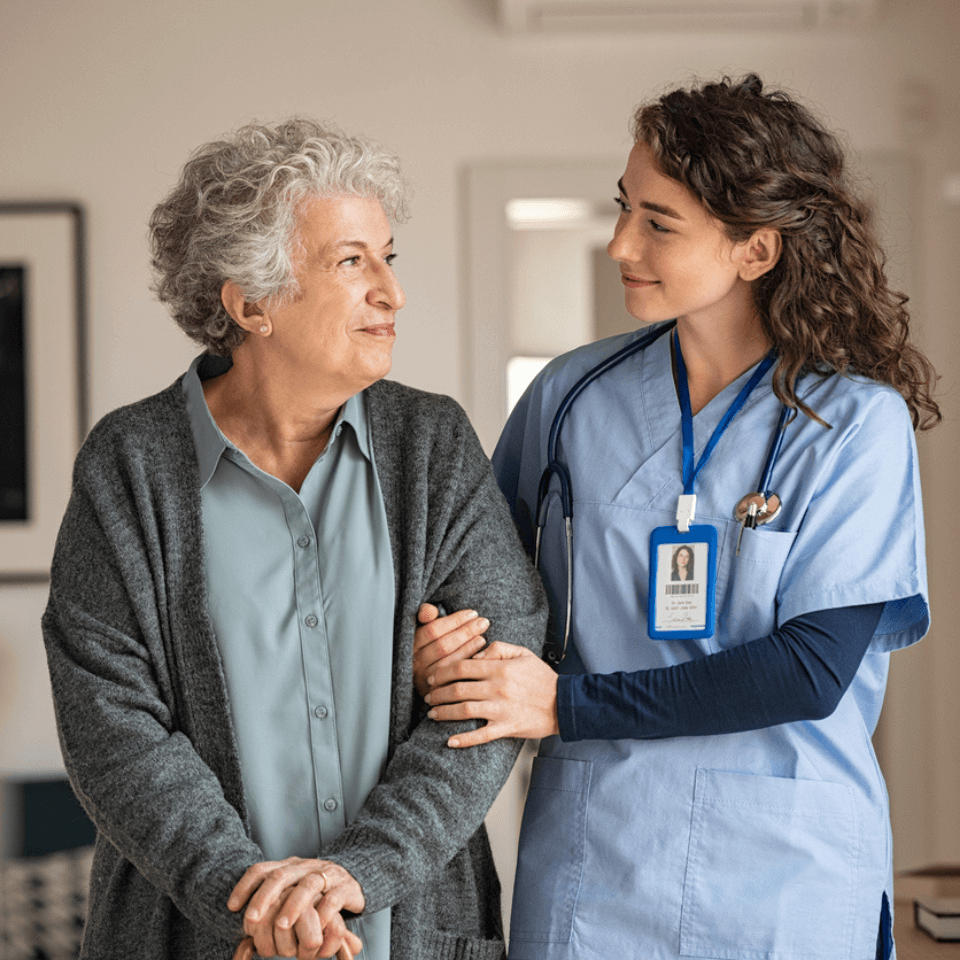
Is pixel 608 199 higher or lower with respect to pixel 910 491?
higher

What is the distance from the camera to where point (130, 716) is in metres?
1.27

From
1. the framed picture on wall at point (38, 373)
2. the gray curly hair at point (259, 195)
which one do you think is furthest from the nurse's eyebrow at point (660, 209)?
the framed picture on wall at point (38, 373)

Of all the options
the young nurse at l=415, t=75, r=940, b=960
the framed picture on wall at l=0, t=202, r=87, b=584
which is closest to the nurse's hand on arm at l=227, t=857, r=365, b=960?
the young nurse at l=415, t=75, r=940, b=960

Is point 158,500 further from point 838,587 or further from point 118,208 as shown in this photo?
point 118,208

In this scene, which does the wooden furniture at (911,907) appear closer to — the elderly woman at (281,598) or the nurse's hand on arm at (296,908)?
the elderly woman at (281,598)

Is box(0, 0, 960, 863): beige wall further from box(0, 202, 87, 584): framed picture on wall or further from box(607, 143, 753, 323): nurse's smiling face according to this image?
box(607, 143, 753, 323): nurse's smiling face

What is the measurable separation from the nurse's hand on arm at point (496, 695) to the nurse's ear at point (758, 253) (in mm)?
584

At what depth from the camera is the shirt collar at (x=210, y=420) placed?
1.39m

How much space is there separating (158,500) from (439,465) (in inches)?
13.7

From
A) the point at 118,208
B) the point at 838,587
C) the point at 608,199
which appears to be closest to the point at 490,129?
the point at 608,199

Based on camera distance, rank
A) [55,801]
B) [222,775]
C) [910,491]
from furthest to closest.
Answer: [55,801]
[910,491]
[222,775]

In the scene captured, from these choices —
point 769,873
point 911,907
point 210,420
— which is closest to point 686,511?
point 769,873

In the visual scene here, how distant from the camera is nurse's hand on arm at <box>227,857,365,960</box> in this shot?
1155 mm

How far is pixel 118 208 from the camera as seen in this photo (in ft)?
10.7
